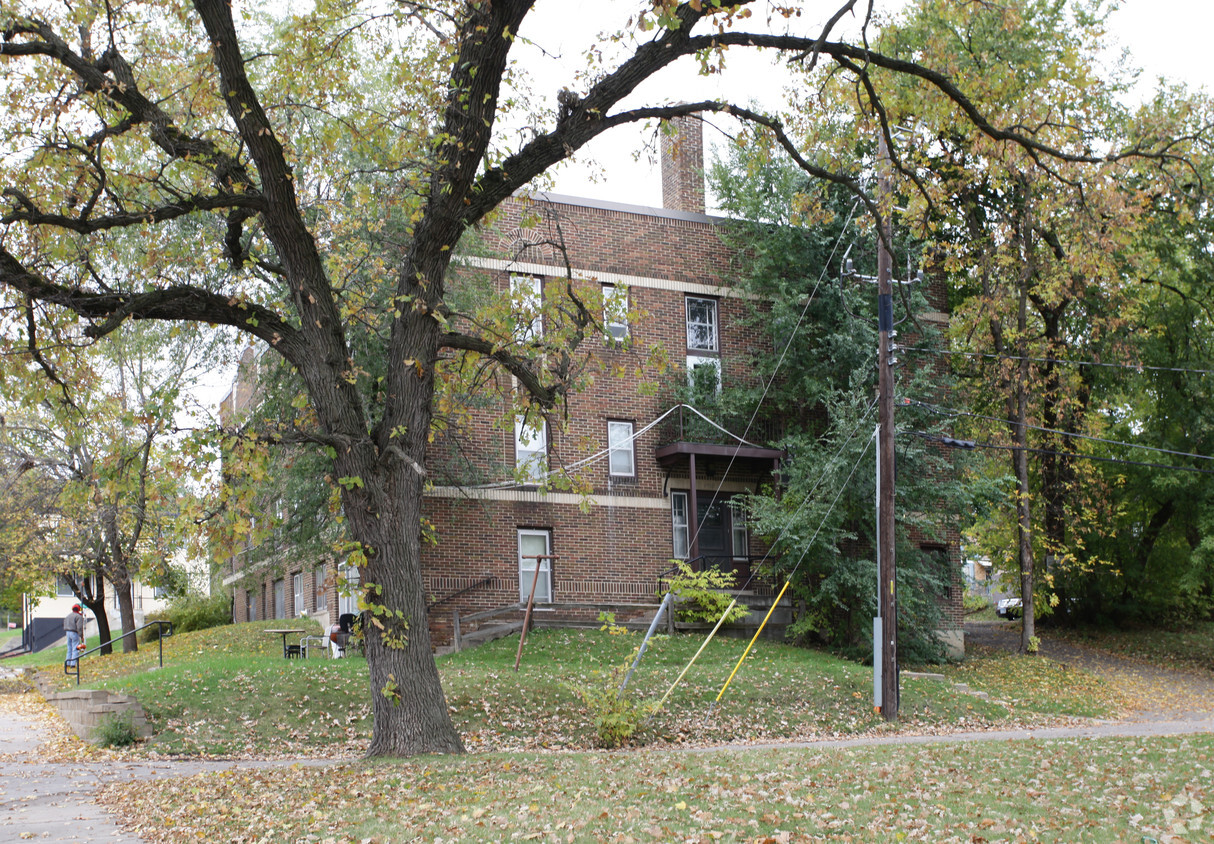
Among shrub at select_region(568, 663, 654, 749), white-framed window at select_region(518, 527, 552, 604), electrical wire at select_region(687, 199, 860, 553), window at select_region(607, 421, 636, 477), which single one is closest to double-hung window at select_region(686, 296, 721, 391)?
electrical wire at select_region(687, 199, 860, 553)

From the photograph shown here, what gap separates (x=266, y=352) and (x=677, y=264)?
34.2 feet

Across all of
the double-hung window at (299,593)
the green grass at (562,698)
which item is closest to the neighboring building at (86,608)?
the double-hung window at (299,593)

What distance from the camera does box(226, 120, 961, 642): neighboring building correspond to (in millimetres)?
22922

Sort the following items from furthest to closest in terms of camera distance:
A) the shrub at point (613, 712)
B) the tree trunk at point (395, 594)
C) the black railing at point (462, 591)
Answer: the black railing at point (462, 591) < the shrub at point (613, 712) < the tree trunk at point (395, 594)

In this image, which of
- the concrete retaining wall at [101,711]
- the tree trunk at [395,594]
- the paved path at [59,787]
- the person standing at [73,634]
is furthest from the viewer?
the person standing at [73,634]

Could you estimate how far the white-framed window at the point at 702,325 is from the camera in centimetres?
2617

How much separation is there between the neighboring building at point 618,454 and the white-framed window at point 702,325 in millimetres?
31

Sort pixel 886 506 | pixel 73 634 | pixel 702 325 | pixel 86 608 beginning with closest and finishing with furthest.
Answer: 1. pixel 886 506
2. pixel 73 634
3. pixel 702 325
4. pixel 86 608

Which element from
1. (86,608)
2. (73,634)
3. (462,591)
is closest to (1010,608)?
(462,591)

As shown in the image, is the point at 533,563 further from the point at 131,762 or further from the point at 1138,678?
the point at 1138,678

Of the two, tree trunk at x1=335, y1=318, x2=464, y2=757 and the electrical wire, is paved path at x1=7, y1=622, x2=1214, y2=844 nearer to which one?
tree trunk at x1=335, y1=318, x2=464, y2=757

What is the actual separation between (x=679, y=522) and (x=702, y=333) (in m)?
4.85

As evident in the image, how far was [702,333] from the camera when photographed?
2634 cm

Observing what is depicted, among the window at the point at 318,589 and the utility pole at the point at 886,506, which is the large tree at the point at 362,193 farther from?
the window at the point at 318,589
